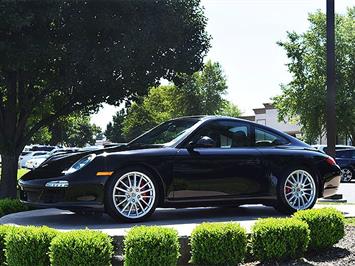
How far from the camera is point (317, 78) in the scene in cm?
3788

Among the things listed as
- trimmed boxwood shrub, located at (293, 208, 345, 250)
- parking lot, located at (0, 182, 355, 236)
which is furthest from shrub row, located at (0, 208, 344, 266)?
parking lot, located at (0, 182, 355, 236)

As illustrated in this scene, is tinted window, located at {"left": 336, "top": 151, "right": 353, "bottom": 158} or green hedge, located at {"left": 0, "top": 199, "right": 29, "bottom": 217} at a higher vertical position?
tinted window, located at {"left": 336, "top": 151, "right": 353, "bottom": 158}

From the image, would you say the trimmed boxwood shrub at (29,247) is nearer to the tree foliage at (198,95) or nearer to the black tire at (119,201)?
the black tire at (119,201)

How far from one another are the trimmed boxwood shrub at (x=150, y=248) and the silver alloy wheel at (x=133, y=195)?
4.99 ft

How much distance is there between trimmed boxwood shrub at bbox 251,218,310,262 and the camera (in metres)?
4.95

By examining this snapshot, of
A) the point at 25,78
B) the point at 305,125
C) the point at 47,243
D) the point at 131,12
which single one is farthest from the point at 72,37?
the point at 305,125

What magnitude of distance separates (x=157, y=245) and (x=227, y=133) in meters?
2.82

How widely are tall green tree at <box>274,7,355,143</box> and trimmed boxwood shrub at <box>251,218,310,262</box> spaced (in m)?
32.6

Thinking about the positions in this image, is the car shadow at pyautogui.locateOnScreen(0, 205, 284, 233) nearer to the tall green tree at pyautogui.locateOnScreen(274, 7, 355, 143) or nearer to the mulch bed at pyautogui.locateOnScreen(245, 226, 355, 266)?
the mulch bed at pyautogui.locateOnScreen(245, 226, 355, 266)

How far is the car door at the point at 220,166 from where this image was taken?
6582mm

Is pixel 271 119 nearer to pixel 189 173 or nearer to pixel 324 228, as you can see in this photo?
pixel 189 173

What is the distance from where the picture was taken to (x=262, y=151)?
283 inches

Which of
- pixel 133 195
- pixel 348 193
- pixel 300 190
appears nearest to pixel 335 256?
pixel 300 190

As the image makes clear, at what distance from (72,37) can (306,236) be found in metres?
8.71
